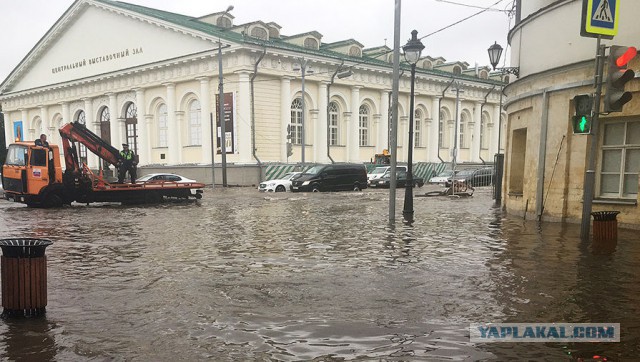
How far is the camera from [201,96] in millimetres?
36938

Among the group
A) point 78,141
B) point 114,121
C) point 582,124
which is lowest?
point 78,141

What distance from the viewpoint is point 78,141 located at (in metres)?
19.8

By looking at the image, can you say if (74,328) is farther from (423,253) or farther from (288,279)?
(423,253)

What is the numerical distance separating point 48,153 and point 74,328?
617 inches

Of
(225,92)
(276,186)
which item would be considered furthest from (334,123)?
(276,186)

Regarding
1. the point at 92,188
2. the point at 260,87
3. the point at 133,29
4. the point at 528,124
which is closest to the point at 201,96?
the point at 260,87

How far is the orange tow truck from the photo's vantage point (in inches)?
723

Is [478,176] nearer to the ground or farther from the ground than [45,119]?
nearer to the ground

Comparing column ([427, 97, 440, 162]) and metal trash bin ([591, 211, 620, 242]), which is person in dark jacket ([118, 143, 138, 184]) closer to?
metal trash bin ([591, 211, 620, 242])

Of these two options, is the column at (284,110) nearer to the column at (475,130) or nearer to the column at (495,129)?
the column at (475,130)

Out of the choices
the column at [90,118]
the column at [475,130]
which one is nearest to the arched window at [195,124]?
the column at [90,118]

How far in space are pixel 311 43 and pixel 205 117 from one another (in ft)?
38.6

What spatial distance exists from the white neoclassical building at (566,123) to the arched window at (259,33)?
2575 centimetres

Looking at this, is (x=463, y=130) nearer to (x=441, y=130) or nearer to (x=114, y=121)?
(x=441, y=130)
